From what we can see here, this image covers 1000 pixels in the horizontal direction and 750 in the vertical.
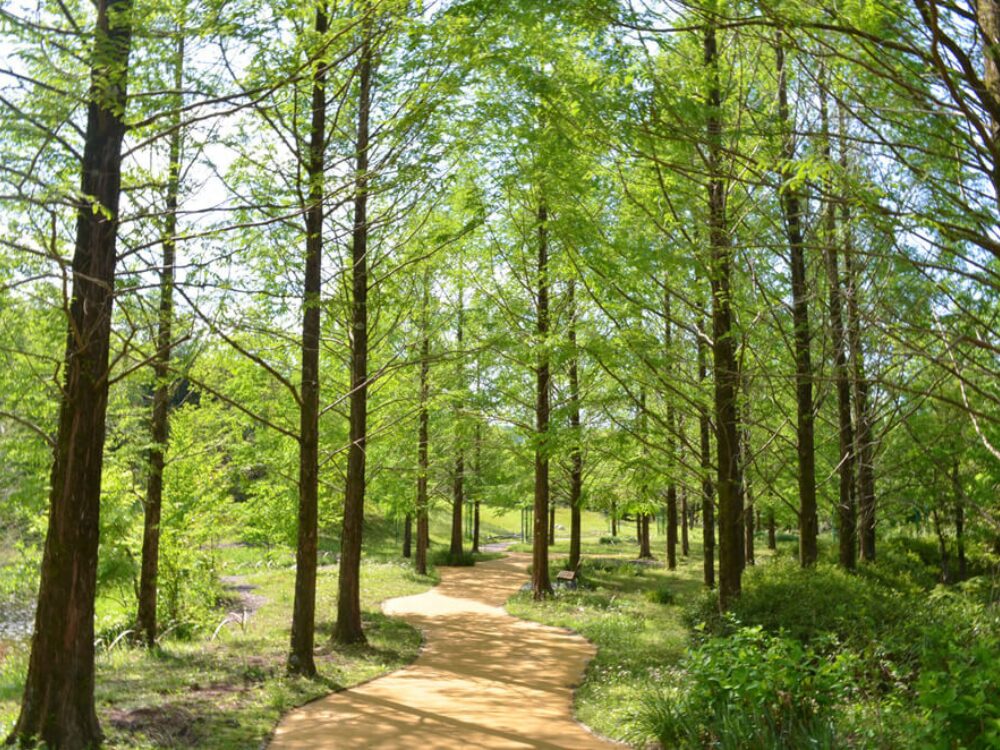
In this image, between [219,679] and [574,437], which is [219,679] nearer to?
[219,679]

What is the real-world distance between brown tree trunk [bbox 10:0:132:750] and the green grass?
0.53 meters

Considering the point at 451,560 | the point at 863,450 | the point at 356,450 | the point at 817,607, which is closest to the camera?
the point at 817,607

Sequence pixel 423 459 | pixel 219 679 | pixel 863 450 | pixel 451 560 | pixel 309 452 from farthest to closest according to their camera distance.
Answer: pixel 451 560, pixel 423 459, pixel 863 450, pixel 309 452, pixel 219 679

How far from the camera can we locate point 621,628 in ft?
41.7

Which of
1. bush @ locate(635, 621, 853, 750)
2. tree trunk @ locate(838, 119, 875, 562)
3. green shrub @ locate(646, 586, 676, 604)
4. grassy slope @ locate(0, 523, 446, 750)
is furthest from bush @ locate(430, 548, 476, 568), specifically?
bush @ locate(635, 621, 853, 750)

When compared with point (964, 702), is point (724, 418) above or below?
above

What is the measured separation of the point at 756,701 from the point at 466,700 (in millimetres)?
4024

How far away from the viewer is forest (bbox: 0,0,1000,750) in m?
5.09

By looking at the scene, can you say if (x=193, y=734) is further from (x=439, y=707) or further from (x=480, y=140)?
(x=480, y=140)

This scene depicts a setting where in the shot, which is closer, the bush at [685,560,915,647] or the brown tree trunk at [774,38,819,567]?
the bush at [685,560,915,647]

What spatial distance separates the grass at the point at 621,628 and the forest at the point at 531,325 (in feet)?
0.39

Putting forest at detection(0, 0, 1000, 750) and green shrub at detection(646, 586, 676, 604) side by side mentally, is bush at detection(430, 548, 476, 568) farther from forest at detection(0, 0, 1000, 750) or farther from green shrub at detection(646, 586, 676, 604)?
green shrub at detection(646, 586, 676, 604)

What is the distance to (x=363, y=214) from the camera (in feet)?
39.7

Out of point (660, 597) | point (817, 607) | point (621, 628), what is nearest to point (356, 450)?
point (621, 628)
